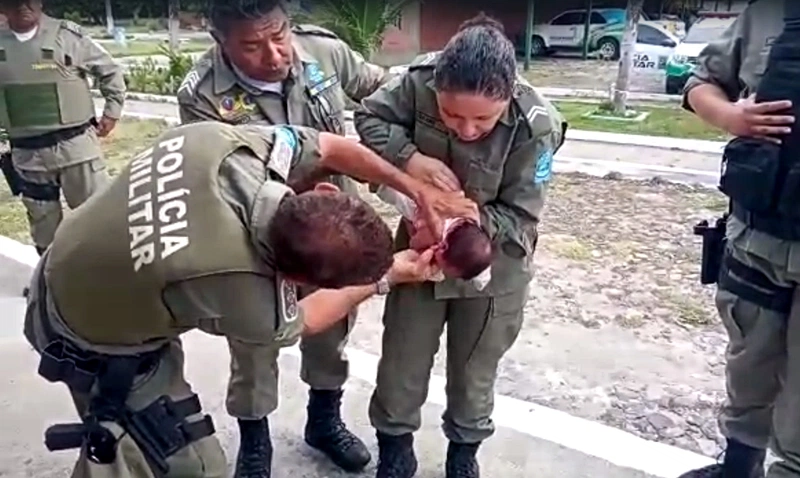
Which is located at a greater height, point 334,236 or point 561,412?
point 334,236

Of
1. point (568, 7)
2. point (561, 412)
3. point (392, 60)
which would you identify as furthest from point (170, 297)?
point (568, 7)

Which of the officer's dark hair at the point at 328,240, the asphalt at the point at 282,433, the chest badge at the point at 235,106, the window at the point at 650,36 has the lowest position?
the window at the point at 650,36

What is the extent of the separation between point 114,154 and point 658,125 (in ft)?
21.5

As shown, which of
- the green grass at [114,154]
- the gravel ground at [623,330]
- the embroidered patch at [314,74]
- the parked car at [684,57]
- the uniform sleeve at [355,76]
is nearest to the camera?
the embroidered patch at [314,74]

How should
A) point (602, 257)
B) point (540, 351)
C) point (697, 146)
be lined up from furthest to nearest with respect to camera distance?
point (697, 146) → point (602, 257) → point (540, 351)

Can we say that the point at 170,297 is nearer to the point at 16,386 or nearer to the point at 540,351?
the point at 16,386

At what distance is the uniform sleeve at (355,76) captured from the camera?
8.91ft

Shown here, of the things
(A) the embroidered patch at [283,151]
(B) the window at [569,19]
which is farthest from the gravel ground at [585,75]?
(A) the embroidered patch at [283,151]

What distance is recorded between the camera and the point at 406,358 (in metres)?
2.47

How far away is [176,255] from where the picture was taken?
1.63m

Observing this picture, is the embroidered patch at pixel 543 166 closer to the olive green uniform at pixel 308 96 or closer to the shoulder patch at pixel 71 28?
the olive green uniform at pixel 308 96

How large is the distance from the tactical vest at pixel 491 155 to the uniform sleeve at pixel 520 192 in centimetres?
2

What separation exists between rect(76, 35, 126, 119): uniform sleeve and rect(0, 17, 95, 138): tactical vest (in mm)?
172

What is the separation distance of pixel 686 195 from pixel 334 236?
18.3 feet
